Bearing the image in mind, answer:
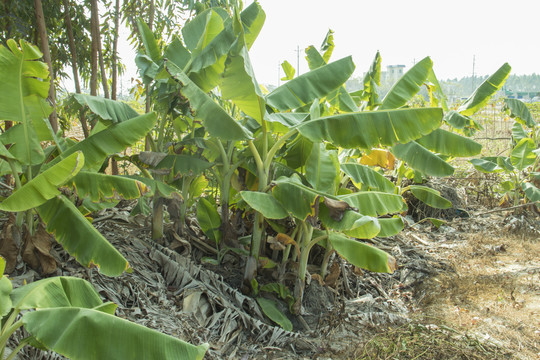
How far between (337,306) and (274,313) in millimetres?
945

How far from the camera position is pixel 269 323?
4605mm

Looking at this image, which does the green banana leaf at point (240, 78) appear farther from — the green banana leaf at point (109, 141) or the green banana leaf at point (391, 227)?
the green banana leaf at point (391, 227)

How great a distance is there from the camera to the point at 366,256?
405cm

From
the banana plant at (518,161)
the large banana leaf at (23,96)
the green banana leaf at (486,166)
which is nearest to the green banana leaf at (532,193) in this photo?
the banana plant at (518,161)

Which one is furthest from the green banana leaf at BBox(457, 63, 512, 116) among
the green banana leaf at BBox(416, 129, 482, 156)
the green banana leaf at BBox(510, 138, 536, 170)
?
the green banana leaf at BBox(510, 138, 536, 170)

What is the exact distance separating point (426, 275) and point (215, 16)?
4723mm

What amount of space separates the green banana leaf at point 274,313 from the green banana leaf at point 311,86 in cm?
216

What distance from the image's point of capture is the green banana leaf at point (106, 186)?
11.6 feet

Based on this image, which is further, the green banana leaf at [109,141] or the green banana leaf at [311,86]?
the green banana leaf at [311,86]

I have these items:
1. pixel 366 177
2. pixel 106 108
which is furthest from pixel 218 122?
pixel 366 177

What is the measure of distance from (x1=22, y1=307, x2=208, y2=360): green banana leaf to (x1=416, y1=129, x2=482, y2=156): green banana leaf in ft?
14.1

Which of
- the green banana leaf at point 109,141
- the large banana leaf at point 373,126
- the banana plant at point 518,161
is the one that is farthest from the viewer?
the banana plant at point 518,161

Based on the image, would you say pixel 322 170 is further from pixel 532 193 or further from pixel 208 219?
pixel 532 193

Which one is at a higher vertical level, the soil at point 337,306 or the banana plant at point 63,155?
the banana plant at point 63,155
